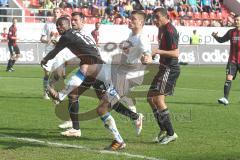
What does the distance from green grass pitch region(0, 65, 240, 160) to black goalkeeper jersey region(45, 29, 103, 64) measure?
1.34m

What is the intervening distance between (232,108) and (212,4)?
104 feet

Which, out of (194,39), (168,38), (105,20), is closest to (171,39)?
(168,38)

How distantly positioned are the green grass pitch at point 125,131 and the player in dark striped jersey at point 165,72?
0.30 meters

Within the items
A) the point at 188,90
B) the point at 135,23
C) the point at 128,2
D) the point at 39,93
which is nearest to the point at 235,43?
the point at 188,90

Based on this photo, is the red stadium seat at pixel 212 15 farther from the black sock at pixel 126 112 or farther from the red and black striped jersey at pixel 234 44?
the black sock at pixel 126 112

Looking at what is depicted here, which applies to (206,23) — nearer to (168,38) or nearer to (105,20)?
(105,20)

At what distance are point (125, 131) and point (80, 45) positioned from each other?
1879mm

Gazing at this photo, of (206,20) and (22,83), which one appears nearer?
(22,83)

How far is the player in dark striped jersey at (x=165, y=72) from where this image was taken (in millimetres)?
9969

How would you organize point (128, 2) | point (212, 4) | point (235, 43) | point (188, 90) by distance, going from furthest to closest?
point (212, 4)
point (128, 2)
point (188, 90)
point (235, 43)

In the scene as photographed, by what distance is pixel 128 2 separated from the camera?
41594mm

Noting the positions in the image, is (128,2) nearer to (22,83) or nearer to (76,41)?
(22,83)

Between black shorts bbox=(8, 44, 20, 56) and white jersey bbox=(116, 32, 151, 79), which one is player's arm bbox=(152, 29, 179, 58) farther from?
black shorts bbox=(8, 44, 20, 56)

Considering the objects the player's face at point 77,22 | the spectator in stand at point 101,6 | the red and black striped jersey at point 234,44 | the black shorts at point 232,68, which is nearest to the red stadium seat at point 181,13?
the spectator in stand at point 101,6
